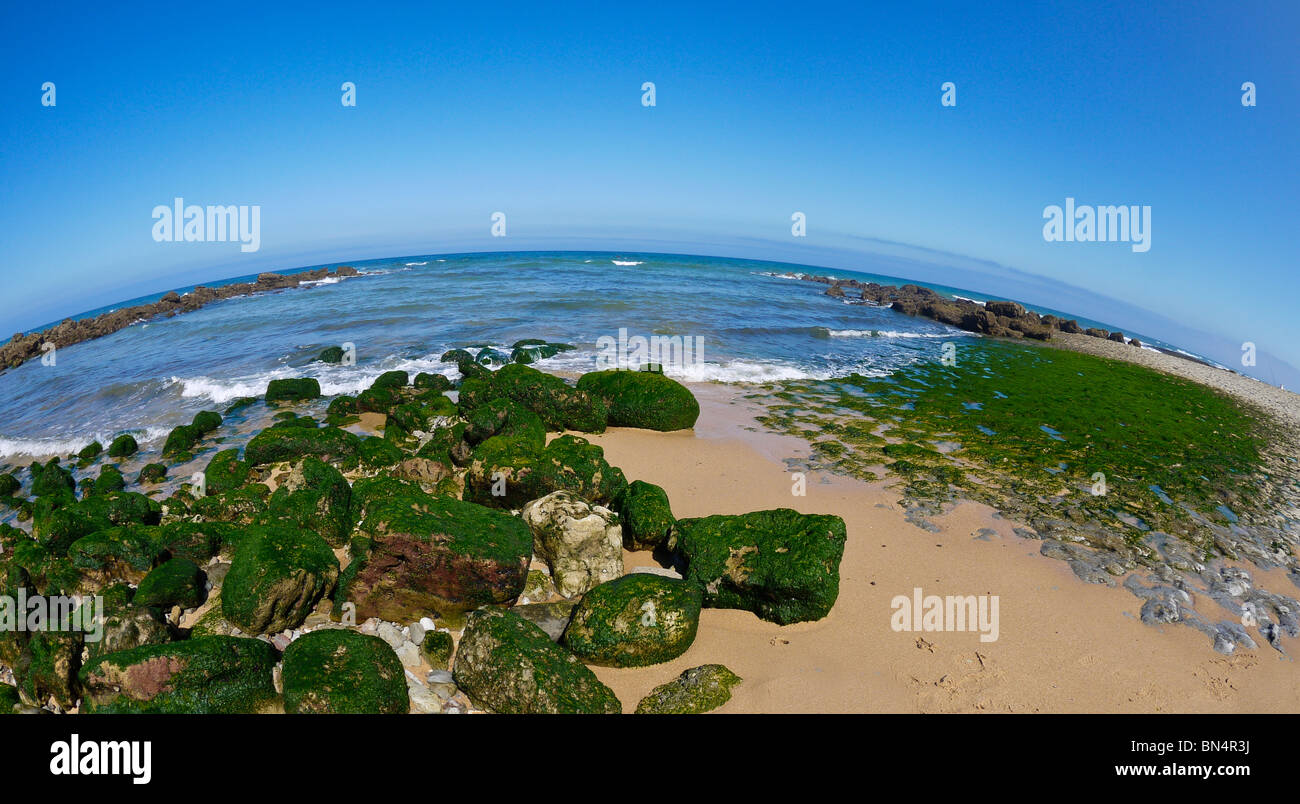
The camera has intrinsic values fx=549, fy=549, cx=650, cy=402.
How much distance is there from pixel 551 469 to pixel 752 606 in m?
3.82

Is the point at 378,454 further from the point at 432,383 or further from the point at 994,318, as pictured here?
the point at 994,318

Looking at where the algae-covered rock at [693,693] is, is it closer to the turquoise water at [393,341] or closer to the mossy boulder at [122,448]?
the turquoise water at [393,341]

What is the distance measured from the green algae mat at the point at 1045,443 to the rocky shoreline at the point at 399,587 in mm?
4795

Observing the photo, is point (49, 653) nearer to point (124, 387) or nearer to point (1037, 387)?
point (124, 387)

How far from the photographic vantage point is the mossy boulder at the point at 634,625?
19.8 feet

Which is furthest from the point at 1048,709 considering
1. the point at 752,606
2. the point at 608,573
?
the point at 608,573

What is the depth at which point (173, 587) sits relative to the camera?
22.4 feet

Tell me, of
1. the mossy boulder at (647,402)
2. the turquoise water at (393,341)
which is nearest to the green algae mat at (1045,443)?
the mossy boulder at (647,402)

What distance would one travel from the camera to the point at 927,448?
510 inches

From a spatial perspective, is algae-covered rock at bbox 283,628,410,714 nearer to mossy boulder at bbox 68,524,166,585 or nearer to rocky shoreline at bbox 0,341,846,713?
rocky shoreline at bbox 0,341,846,713

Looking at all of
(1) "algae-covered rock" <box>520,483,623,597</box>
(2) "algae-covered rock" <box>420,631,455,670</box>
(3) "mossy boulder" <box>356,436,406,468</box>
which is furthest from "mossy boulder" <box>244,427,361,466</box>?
(2) "algae-covered rock" <box>420,631,455,670</box>

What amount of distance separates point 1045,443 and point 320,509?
637 inches

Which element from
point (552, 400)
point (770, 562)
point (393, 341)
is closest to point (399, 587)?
point (770, 562)

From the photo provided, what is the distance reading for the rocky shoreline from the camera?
518cm
